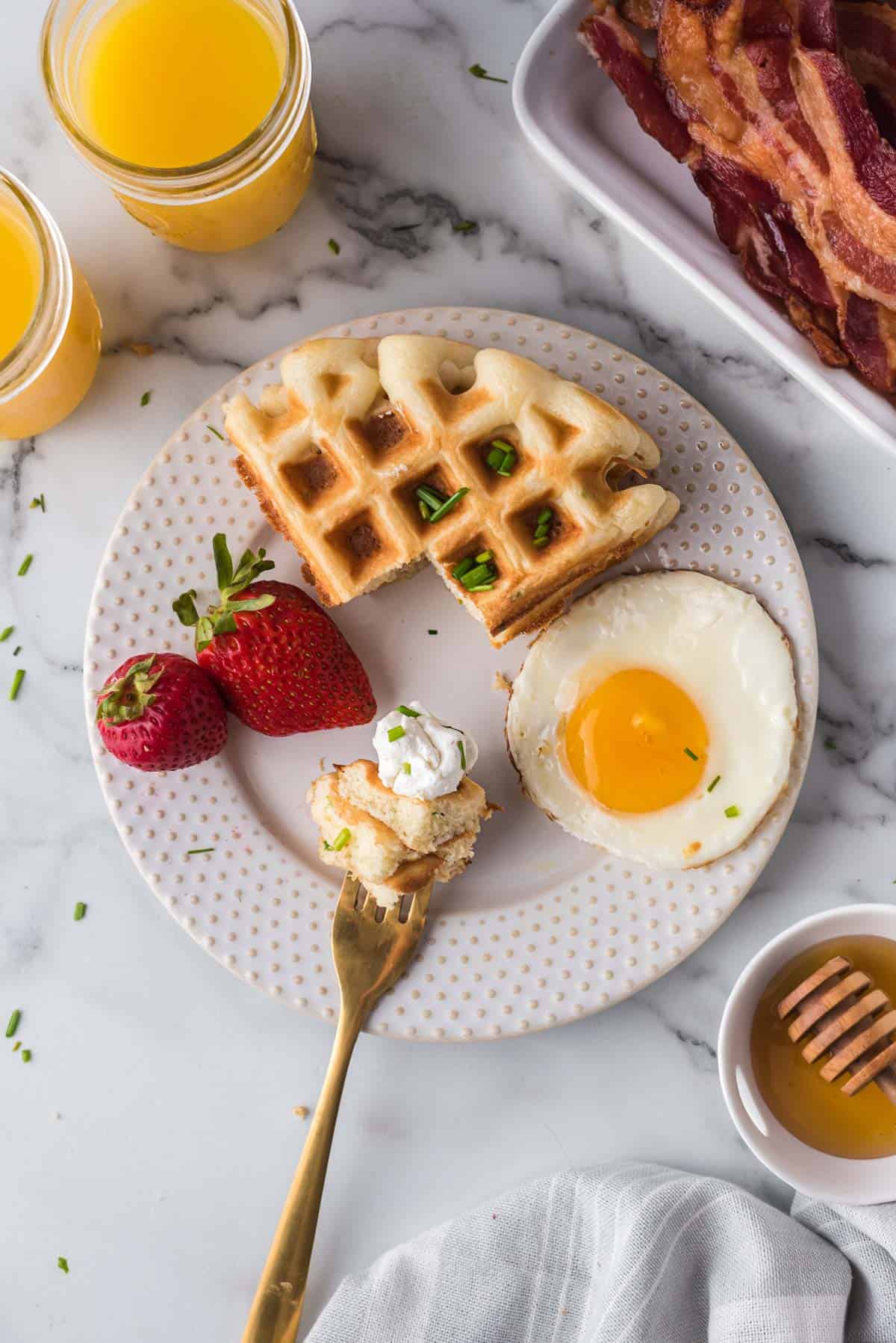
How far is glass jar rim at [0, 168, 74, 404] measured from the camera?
2.42 m

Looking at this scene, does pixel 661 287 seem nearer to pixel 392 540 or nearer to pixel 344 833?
pixel 392 540

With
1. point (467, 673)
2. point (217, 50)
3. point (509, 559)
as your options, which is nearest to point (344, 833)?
point (467, 673)

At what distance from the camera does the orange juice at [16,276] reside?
2510mm

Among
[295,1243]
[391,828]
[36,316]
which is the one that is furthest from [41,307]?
[295,1243]

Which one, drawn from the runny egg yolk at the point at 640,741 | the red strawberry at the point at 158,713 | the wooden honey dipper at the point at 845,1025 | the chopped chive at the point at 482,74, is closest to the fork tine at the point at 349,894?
the red strawberry at the point at 158,713

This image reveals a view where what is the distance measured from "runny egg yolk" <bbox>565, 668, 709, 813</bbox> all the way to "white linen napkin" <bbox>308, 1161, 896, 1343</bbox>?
2.90 feet

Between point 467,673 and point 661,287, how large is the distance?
101 centimetres

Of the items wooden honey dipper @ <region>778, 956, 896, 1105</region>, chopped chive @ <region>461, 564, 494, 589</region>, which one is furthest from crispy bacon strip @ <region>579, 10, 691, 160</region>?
wooden honey dipper @ <region>778, 956, 896, 1105</region>

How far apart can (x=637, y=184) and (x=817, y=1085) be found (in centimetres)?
203

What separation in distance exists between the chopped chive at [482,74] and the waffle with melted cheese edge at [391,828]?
63.6 inches

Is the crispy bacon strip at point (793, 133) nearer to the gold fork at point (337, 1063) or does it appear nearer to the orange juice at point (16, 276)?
the orange juice at point (16, 276)

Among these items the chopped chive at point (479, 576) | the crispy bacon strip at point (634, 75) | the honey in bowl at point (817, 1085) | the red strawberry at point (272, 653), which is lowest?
the honey in bowl at point (817, 1085)

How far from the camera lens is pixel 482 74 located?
2725mm

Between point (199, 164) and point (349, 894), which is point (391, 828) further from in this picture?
point (199, 164)
